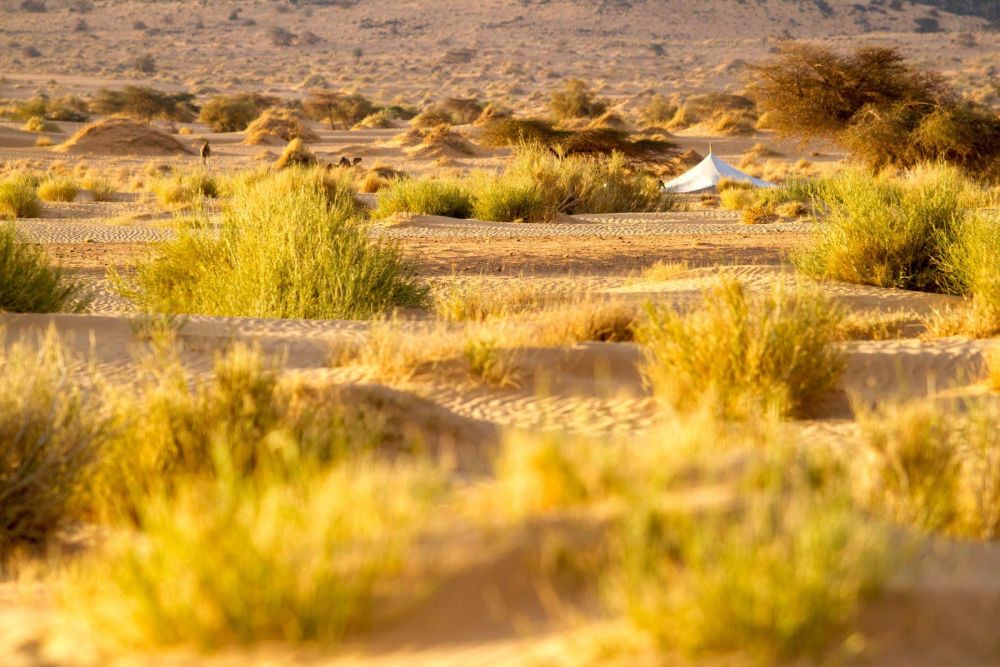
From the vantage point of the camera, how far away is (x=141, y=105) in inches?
2483

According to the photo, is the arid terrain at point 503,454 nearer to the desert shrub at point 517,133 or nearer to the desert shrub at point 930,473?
the desert shrub at point 930,473

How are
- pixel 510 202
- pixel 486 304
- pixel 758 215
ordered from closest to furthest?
pixel 486 304
pixel 510 202
pixel 758 215

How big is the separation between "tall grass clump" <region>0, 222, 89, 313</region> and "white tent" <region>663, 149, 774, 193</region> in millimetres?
22768

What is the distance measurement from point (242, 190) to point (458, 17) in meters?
111

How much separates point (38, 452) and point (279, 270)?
7107mm

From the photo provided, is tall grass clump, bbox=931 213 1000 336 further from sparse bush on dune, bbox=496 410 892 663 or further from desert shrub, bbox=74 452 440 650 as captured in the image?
desert shrub, bbox=74 452 440 650

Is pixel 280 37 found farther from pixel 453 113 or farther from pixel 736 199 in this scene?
pixel 736 199

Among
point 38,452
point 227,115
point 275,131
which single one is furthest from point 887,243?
point 227,115

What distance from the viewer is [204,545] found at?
14.4ft

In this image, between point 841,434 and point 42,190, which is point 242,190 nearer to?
point 841,434

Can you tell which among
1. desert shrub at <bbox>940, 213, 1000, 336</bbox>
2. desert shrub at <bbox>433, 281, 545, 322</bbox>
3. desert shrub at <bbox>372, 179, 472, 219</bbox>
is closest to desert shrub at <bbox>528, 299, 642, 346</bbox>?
desert shrub at <bbox>433, 281, 545, 322</bbox>

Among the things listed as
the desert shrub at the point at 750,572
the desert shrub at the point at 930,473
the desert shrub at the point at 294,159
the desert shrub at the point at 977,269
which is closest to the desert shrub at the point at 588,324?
the desert shrub at the point at 977,269

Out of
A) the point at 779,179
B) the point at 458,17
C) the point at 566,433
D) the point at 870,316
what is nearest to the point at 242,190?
the point at 870,316

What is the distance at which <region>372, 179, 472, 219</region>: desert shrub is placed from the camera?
27.1m
